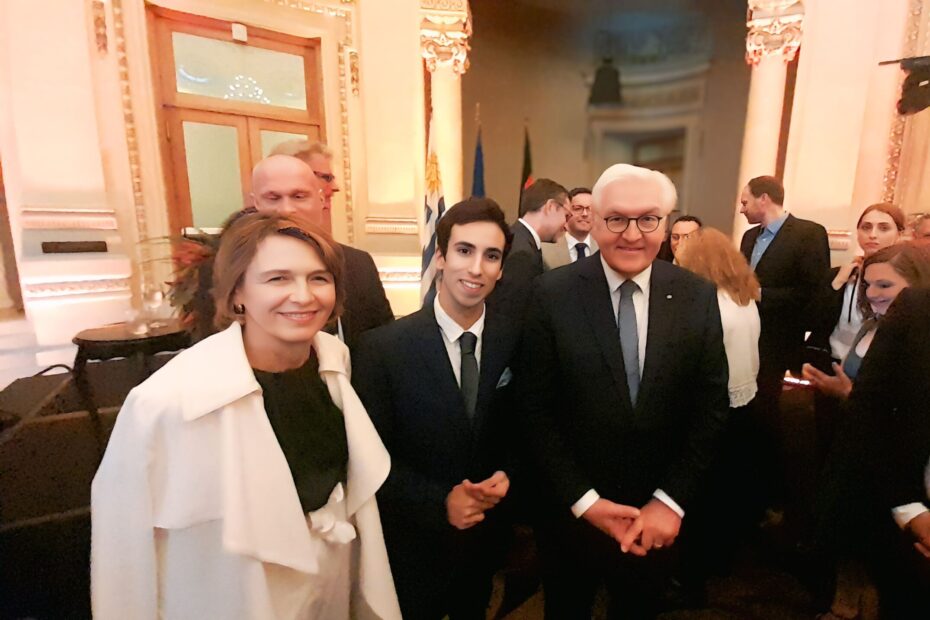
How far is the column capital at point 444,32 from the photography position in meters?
5.50

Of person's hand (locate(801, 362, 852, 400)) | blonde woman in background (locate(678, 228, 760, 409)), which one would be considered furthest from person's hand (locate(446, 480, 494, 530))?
person's hand (locate(801, 362, 852, 400))

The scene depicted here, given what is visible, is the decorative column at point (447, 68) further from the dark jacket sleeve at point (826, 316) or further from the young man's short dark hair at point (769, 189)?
the dark jacket sleeve at point (826, 316)

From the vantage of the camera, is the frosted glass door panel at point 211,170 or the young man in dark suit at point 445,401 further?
the frosted glass door panel at point 211,170

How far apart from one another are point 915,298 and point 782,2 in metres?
4.95

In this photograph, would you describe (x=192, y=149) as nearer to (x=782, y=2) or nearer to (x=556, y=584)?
(x=556, y=584)

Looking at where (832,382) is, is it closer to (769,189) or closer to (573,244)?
(769,189)

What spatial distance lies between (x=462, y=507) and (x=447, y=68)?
5436 mm

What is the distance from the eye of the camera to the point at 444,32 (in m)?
5.56

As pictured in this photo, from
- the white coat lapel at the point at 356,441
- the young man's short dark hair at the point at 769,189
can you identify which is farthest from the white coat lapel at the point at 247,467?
the young man's short dark hair at the point at 769,189

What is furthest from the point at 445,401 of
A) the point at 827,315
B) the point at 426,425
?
the point at 827,315

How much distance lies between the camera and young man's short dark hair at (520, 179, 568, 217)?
9.40ft

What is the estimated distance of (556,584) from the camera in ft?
5.26

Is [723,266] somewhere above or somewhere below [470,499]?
above

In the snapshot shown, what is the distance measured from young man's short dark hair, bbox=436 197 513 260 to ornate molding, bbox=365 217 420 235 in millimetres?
4404
